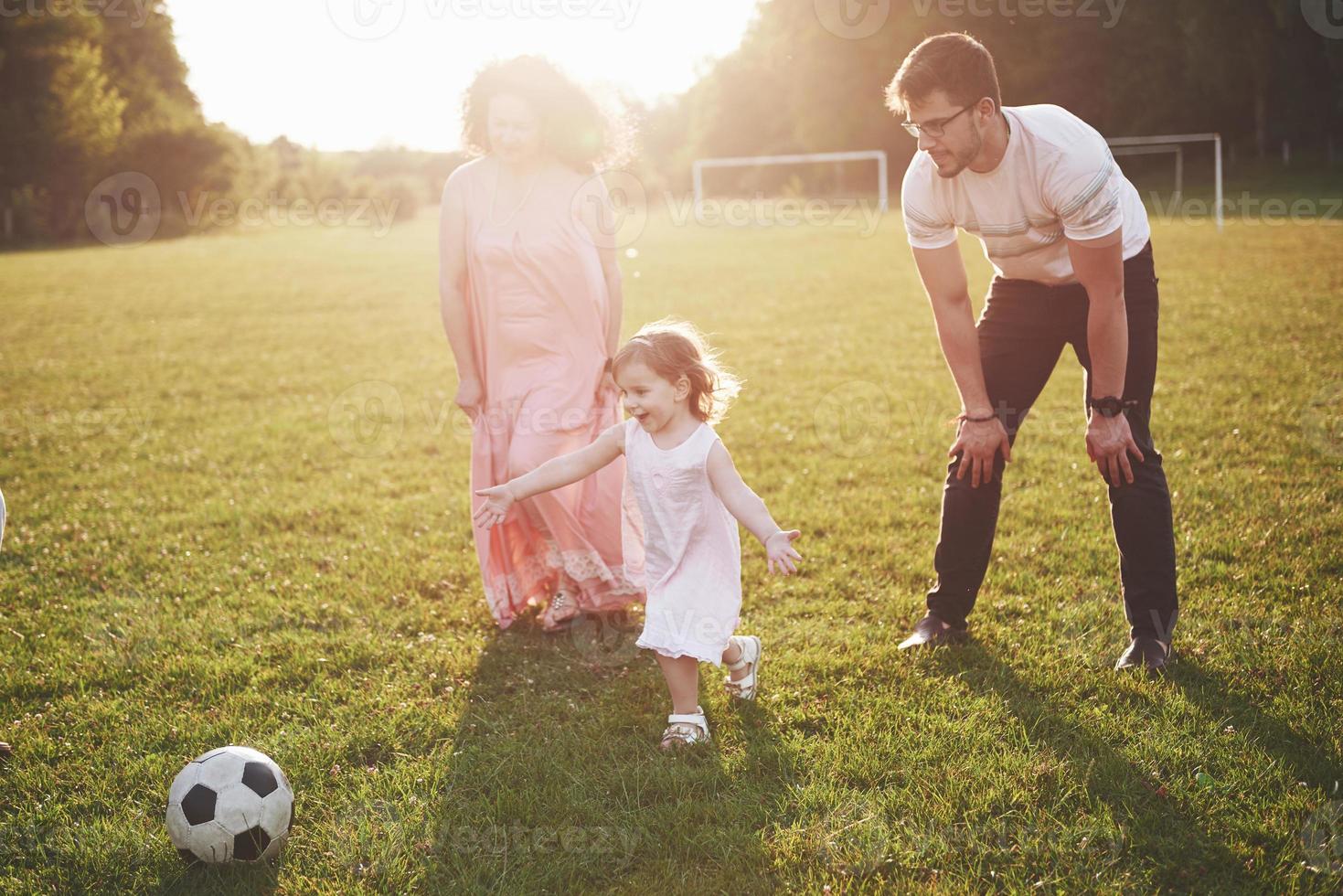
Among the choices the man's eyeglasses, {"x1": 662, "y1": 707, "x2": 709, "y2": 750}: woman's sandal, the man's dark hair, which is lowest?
{"x1": 662, "y1": 707, "x2": 709, "y2": 750}: woman's sandal

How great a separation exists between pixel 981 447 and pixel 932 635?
0.81 metres

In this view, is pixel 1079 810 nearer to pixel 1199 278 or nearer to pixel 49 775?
pixel 49 775

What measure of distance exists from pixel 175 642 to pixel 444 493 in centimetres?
222

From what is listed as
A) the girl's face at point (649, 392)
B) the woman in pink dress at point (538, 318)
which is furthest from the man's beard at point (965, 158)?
the woman in pink dress at point (538, 318)

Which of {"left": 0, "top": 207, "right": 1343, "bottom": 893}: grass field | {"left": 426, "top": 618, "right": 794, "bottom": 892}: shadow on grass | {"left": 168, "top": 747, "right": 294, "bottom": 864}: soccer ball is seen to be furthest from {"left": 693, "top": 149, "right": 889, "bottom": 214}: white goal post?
{"left": 168, "top": 747, "right": 294, "bottom": 864}: soccer ball

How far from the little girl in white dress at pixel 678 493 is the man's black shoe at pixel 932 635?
0.94m

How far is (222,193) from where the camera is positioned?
44.8m

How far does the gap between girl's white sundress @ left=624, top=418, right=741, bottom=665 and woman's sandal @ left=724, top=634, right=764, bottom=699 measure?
1.04 ft

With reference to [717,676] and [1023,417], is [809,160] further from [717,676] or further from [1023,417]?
[717,676]

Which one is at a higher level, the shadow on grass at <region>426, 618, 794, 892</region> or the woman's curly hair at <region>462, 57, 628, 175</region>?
the woman's curly hair at <region>462, 57, 628, 175</region>

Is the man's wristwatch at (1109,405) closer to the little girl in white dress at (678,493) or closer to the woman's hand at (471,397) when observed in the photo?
the little girl in white dress at (678,493)

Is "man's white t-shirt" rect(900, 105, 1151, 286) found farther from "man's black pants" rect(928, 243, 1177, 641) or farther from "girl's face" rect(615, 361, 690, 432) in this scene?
"girl's face" rect(615, 361, 690, 432)

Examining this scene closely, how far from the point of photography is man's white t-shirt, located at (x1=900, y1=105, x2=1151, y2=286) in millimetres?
3115

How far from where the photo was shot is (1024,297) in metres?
3.63
